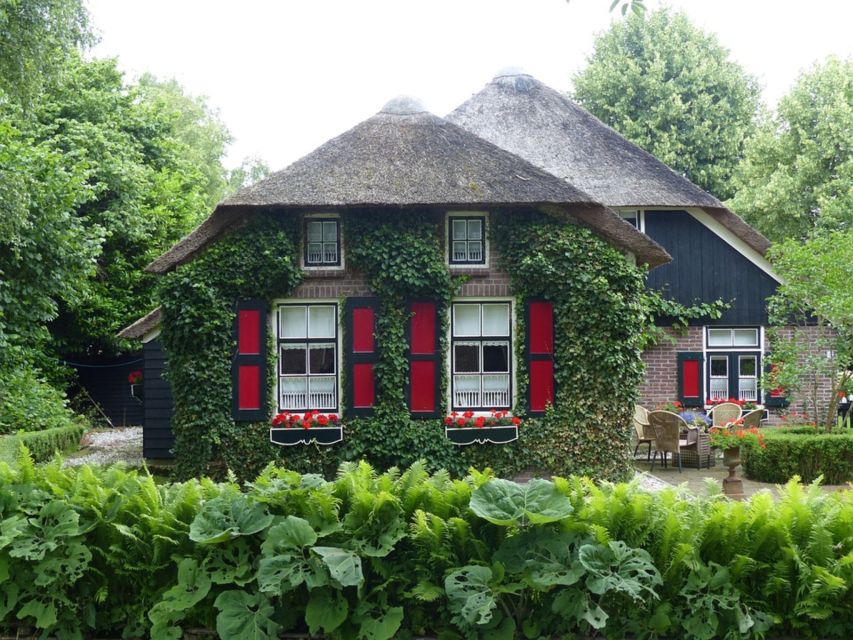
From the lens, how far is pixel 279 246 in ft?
42.5

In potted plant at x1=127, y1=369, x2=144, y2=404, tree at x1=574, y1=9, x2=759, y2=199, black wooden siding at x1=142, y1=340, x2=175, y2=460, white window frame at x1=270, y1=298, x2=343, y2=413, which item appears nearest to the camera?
white window frame at x1=270, y1=298, x2=343, y2=413

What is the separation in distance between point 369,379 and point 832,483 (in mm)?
6678

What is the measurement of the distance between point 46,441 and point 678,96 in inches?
918

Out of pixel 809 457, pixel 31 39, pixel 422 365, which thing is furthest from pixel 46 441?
pixel 809 457

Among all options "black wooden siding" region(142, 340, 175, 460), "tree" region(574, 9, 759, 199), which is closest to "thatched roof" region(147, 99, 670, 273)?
"black wooden siding" region(142, 340, 175, 460)

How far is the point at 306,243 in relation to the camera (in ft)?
43.6

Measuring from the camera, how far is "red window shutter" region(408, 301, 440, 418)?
42.9 ft

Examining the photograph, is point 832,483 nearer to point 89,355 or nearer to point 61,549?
point 61,549

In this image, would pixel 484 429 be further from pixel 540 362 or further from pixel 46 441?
pixel 46 441

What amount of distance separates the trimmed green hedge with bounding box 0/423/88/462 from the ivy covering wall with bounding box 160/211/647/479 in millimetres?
3400

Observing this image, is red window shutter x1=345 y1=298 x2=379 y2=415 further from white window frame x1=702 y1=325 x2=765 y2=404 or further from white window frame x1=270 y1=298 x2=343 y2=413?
white window frame x1=702 y1=325 x2=765 y2=404

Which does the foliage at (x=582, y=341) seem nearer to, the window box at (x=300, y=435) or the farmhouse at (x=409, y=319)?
the farmhouse at (x=409, y=319)

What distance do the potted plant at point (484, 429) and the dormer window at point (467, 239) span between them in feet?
7.19

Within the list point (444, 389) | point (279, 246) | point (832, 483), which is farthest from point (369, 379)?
point (832, 483)
